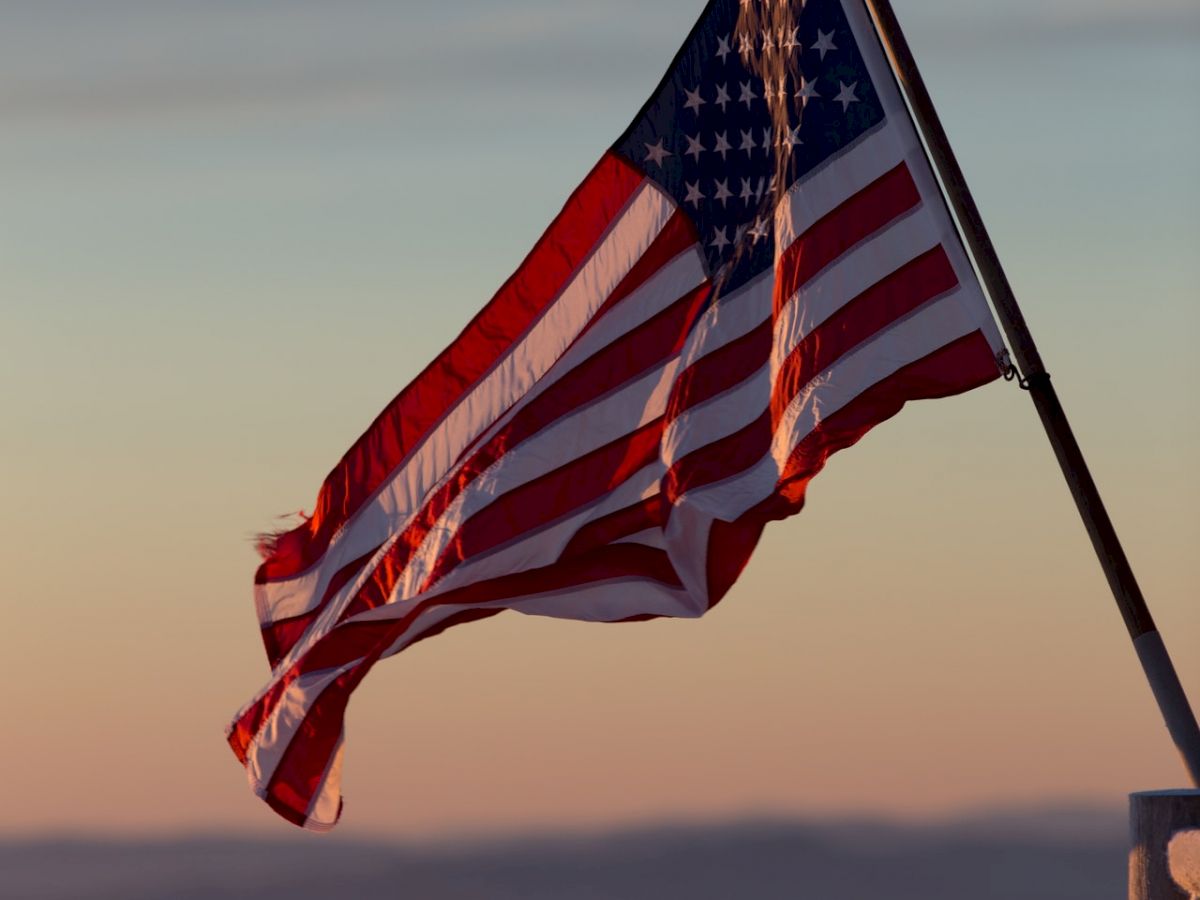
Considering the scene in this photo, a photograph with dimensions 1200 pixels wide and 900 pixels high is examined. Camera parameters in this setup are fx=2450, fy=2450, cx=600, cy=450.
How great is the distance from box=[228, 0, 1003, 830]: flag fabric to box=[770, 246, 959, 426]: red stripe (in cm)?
2

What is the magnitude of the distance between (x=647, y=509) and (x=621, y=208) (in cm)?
233

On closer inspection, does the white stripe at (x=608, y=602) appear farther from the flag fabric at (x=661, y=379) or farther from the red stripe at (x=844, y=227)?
the red stripe at (x=844, y=227)

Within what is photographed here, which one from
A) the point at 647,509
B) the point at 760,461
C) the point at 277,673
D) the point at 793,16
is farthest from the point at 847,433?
the point at 277,673

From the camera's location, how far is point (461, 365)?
18.4 m

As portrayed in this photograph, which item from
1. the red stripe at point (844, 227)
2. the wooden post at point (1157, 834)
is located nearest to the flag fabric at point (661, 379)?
the red stripe at point (844, 227)

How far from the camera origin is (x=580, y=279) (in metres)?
17.9

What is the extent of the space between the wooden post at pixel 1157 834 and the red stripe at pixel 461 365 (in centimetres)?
588

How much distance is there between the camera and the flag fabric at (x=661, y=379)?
15.7 meters

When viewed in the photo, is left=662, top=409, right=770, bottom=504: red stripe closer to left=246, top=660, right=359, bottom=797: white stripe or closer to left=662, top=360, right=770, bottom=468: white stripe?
left=662, top=360, right=770, bottom=468: white stripe

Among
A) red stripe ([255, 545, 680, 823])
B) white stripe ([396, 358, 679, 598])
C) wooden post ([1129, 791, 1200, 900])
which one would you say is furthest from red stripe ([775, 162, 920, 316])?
wooden post ([1129, 791, 1200, 900])

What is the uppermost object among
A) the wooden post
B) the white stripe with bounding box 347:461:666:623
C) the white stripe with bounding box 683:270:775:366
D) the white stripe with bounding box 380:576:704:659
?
the white stripe with bounding box 683:270:775:366

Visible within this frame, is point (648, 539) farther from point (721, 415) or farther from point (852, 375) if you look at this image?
point (852, 375)

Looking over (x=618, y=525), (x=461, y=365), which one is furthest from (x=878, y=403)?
(x=461, y=365)

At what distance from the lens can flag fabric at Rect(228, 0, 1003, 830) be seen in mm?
15727
